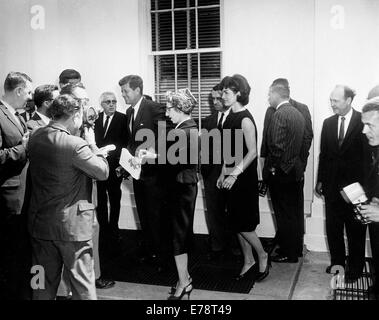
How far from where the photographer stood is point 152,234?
4.15 meters

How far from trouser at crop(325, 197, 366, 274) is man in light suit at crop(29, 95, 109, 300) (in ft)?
7.30

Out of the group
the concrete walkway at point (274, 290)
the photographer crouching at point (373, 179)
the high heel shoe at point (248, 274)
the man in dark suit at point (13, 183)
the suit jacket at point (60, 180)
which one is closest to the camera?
the suit jacket at point (60, 180)

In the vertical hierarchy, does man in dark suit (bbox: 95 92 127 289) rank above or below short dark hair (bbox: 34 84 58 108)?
below

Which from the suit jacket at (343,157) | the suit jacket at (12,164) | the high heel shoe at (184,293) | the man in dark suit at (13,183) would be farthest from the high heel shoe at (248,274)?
the suit jacket at (12,164)

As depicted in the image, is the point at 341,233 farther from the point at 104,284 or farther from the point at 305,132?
the point at 104,284

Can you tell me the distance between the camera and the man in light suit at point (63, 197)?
99.2 inches

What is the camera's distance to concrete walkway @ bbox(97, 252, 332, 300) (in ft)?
11.6

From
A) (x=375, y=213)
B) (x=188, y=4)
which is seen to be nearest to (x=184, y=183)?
(x=375, y=213)

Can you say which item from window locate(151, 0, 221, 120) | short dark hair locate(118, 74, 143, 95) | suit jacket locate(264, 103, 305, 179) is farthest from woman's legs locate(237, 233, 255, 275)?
window locate(151, 0, 221, 120)

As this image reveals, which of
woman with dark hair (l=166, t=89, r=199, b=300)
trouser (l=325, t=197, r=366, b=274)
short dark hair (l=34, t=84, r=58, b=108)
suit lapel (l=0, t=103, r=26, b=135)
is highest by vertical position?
short dark hair (l=34, t=84, r=58, b=108)

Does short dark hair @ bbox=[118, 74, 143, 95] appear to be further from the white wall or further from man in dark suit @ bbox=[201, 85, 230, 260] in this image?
the white wall

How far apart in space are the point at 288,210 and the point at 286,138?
2.40 feet

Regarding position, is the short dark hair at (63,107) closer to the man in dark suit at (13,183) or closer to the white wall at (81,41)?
the man in dark suit at (13,183)

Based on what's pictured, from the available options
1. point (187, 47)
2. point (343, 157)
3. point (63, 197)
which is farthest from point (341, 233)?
point (187, 47)
